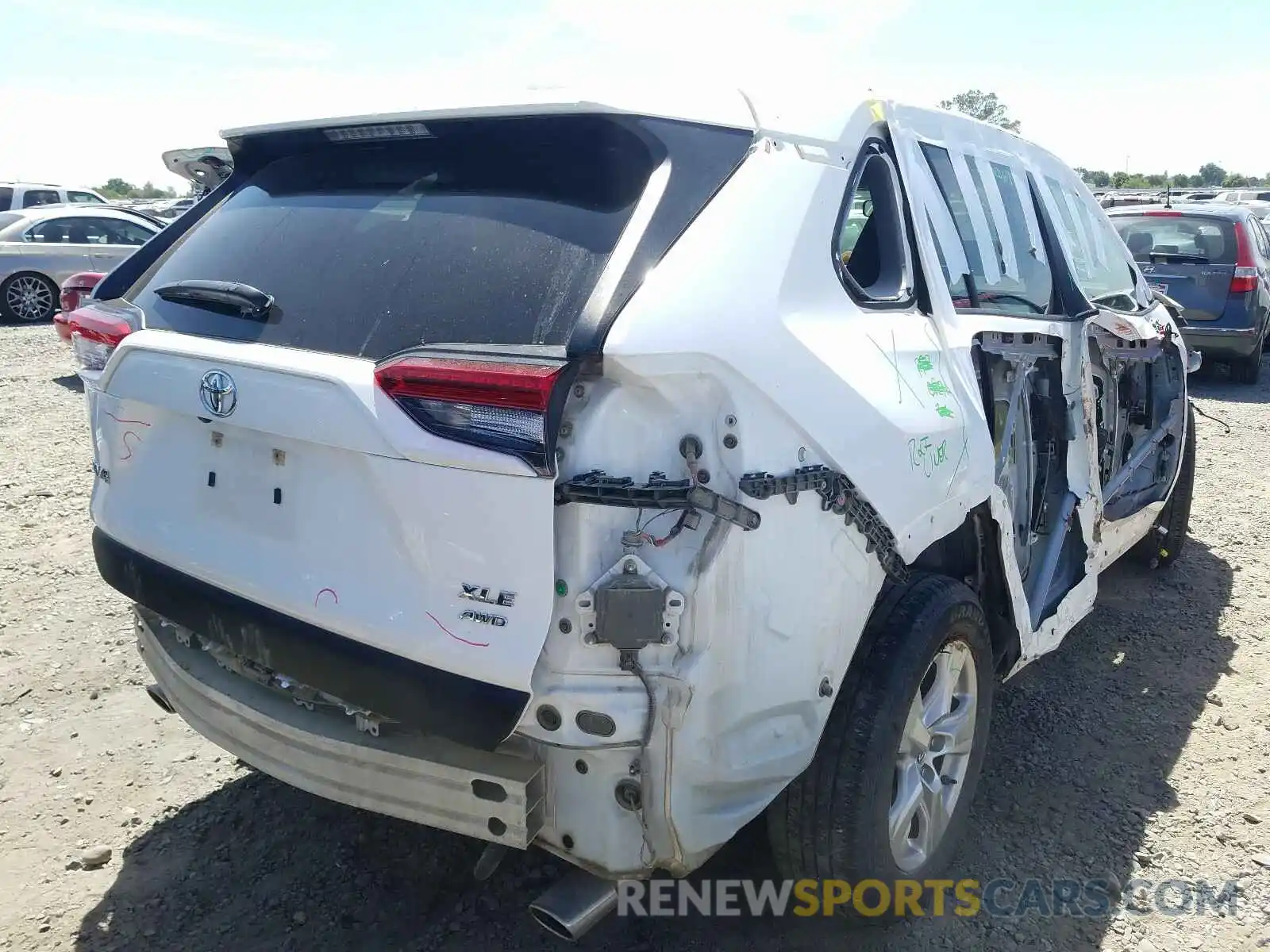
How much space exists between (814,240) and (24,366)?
10476 mm

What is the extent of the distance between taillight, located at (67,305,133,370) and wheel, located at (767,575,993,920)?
1990mm

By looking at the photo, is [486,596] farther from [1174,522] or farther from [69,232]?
[69,232]

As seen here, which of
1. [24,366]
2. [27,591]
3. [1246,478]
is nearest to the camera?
[27,591]

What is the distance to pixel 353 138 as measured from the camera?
2.49 meters

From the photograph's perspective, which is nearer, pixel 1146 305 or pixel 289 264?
pixel 289 264

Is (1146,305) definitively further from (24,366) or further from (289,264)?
(24,366)

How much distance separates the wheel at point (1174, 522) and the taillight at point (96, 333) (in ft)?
15.2

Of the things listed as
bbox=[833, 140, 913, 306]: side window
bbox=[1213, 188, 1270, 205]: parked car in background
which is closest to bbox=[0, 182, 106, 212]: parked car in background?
bbox=[833, 140, 913, 306]: side window

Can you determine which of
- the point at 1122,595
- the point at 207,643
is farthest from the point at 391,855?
the point at 1122,595

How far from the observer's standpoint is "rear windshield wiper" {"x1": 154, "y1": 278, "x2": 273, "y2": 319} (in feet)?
7.52

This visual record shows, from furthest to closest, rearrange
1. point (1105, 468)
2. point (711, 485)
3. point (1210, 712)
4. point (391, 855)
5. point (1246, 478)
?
point (1246, 478) < point (1105, 468) < point (1210, 712) < point (391, 855) < point (711, 485)

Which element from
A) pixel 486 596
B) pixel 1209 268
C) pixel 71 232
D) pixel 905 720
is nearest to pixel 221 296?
pixel 486 596

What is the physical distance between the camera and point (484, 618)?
75.6 inches

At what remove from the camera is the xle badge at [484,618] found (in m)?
1.91
